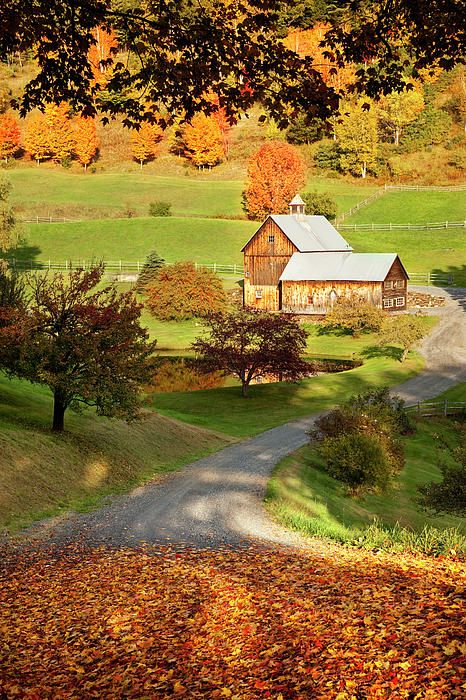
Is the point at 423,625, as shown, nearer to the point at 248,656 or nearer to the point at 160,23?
the point at 248,656

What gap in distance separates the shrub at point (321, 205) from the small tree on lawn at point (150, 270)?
3471 centimetres

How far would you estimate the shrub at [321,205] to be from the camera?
395ft

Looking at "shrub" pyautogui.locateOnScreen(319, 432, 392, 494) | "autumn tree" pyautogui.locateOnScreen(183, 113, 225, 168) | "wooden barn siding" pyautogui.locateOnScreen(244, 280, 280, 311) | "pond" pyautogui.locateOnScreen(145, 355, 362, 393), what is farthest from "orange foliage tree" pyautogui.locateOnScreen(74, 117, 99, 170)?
"shrub" pyautogui.locateOnScreen(319, 432, 392, 494)

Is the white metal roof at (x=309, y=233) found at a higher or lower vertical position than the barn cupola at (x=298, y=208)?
lower

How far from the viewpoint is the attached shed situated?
275ft

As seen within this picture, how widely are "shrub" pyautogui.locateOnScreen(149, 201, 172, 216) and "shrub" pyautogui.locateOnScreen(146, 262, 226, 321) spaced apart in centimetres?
4166

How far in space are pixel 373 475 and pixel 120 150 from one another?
140 metres

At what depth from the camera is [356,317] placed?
74312 millimetres

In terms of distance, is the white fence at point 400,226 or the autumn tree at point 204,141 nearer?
the white fence at point 400,226

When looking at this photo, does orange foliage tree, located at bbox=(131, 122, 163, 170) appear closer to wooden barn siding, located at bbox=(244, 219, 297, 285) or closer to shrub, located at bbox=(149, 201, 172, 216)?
shrub, located at bbox=(149, 201, 172, 216)

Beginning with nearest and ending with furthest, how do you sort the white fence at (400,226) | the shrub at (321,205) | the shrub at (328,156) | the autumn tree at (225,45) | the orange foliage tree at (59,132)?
the autumn tree at (225,45)
the white fence at (400,226)
the shrub at (321,205)
the shrub at (328,156)
the orange foliage tree at (59,132)

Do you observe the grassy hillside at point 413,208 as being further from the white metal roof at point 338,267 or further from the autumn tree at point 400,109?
the white metal roof at point 338,267

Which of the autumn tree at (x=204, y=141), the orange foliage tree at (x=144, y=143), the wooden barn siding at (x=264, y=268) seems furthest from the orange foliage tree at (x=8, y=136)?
the wooden barn siding at (x=264, y=268)

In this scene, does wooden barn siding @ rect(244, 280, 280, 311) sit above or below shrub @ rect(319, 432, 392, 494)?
above
